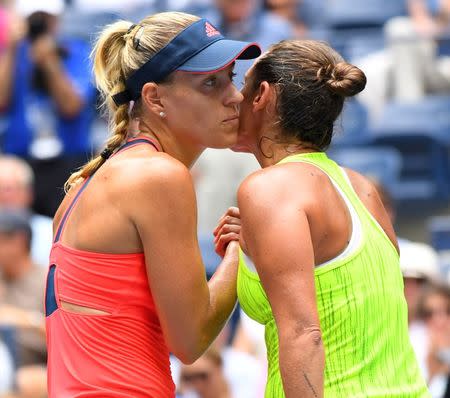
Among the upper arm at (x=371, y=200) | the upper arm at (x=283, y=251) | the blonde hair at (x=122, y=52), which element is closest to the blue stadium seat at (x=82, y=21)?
the blonde hair at (x=122, y=52)

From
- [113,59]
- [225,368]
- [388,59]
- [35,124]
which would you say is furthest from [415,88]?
[113,59]

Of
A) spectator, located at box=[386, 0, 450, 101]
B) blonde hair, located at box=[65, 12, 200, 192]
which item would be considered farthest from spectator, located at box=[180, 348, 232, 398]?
spectator, located at box=[386, 0, 450, 101]

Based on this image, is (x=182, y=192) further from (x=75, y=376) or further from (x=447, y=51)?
(x=447, y=51)

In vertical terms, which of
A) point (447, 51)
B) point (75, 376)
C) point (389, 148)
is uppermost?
point (75, 376)

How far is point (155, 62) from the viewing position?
2469 millimetres

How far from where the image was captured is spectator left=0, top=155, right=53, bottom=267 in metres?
5.51

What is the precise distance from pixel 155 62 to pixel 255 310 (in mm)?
609

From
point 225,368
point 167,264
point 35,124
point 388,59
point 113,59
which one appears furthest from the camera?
point 388,59

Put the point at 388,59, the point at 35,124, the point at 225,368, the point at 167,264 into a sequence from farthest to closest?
the point at 388,59, the point at 35,124, the point at 225,368, the point at 167,264

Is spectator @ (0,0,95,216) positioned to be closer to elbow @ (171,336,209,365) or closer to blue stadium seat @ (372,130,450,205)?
blue stadium seat @ (372,130,450,205)

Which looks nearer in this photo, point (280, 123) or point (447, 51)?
point (280, 123)

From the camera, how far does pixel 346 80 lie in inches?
93.9

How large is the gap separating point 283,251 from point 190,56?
546 mm

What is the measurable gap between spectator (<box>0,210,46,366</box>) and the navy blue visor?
2.42 m
